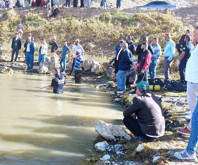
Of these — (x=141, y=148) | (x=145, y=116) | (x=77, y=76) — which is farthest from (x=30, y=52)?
(x=141, y=148)

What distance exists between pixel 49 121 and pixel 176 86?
4901mm

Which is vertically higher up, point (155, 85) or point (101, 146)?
point (155, 85)

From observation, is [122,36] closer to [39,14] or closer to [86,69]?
[86,69]

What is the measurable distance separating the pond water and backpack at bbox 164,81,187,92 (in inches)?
85.3

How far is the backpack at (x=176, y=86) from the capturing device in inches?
423

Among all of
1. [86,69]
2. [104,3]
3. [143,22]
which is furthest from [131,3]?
[86,69]

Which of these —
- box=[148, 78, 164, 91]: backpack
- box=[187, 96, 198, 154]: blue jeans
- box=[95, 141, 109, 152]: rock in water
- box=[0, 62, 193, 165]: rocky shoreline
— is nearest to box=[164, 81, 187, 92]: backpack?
box=[148, 78, 164, 91]: backpack

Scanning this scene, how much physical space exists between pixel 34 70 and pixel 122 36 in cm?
835

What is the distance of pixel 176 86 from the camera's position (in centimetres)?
1090

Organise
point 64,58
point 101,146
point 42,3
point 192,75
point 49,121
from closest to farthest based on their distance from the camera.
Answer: point 192,75 → point 101,146 → point 49,121 → point 64,58 → point 42,3

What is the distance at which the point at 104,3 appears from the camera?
2994 centimetres

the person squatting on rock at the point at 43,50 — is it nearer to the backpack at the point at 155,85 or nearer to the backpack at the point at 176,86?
the backpack at the point at 155,85

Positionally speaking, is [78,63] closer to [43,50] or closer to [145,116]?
[43,50]

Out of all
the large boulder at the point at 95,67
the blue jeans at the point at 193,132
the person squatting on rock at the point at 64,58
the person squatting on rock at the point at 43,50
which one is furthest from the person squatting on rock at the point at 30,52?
the blue jeans at the point at 193,132
